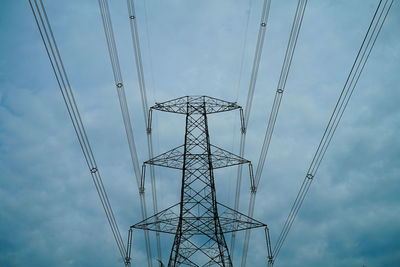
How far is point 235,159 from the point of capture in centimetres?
1869

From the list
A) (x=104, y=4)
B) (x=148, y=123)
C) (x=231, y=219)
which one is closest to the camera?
(x=104, y=4)

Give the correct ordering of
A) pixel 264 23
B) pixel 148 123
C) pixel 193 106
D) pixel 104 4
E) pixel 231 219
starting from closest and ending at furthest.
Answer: pixel 104 4, pixel 264 23, pixel 231 219, pixel 193 106, pixel 148 123

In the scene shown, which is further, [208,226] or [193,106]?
[193,106]

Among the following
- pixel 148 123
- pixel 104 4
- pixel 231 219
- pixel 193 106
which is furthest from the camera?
pixel 148 123

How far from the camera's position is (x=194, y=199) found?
17.8 metres

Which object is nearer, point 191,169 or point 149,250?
point 191,169

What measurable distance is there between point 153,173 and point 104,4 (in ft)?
41.3

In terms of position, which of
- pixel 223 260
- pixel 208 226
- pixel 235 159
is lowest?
pixel 223 260

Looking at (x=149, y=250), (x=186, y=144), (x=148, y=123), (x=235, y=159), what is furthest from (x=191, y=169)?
(x=149, y=250)

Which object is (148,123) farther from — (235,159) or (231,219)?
(231,219)

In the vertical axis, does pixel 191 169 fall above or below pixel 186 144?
below

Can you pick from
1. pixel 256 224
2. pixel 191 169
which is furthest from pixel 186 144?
pixel 256 224

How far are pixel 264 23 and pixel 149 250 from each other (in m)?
18.4

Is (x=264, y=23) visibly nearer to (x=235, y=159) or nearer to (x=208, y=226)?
(x=235, y=159)
